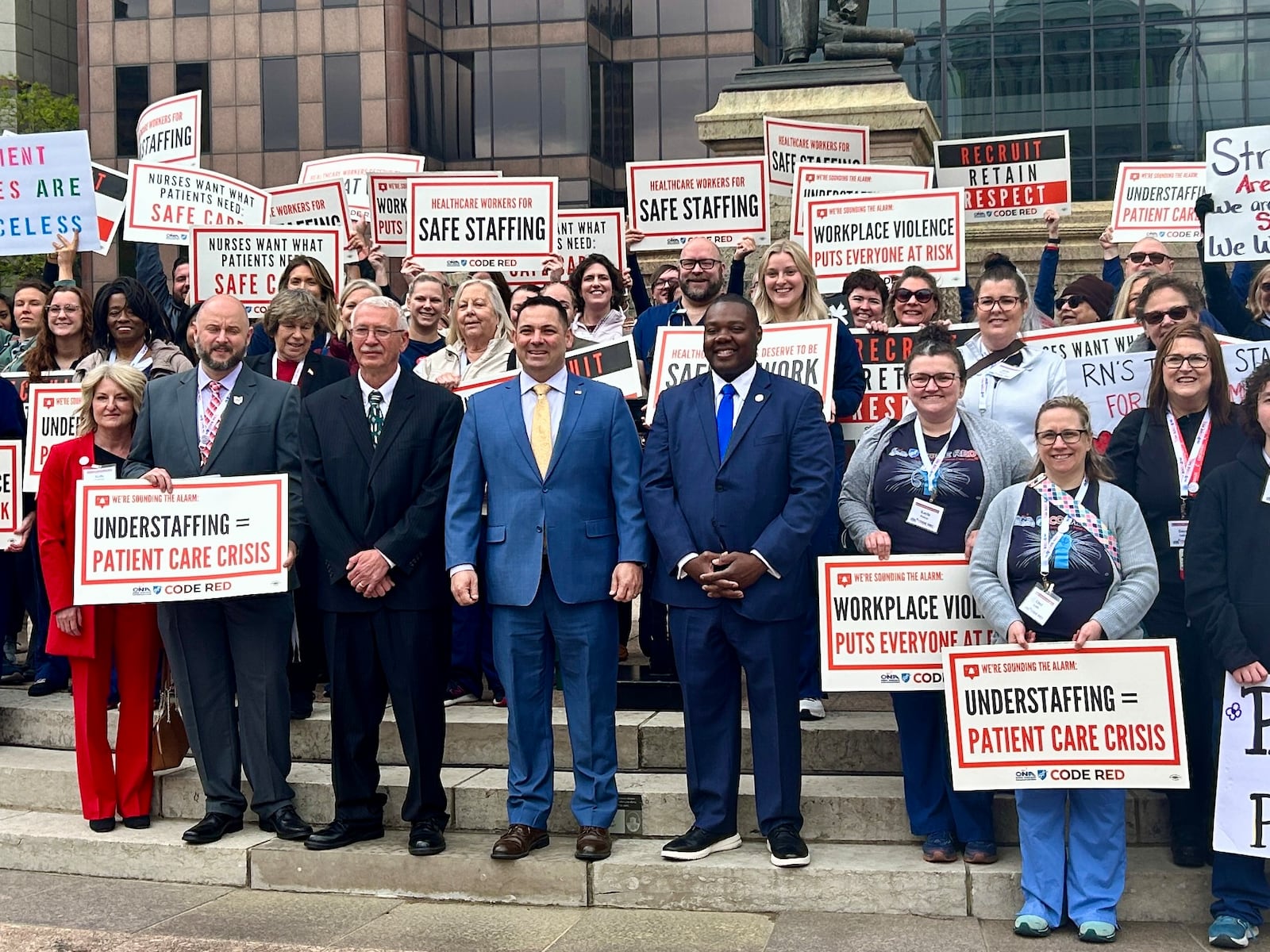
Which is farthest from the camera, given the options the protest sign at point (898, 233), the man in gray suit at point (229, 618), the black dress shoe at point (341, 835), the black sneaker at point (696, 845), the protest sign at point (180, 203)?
the protest sign at point (180, 203)

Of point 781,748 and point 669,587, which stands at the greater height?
point 669,587

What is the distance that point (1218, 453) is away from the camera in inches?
239

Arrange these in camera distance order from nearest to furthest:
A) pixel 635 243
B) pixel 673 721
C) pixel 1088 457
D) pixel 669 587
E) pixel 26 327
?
1. pixel 1088 457
2. pixel 669 587
3. pixel 673 721
4. pixel 26 327
5. pixel 635 243

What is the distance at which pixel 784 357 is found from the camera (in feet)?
24.3

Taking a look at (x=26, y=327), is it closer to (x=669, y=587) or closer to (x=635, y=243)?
(x=635, y=243)

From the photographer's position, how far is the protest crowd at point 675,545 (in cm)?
584

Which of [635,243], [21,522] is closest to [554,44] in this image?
[635,243]

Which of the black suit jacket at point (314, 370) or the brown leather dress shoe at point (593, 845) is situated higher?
the black suit jacket at point (314, 370)

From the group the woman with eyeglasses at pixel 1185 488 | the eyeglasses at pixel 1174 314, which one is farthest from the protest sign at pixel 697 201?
the woman with eyeglasses at pixel 1185 488

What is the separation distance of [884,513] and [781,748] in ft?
3.65

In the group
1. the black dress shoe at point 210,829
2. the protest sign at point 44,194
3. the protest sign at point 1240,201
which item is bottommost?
the black dress shoe at point 210,829

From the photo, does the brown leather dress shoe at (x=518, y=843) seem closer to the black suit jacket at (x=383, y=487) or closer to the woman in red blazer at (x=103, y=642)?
the black suit jacket at (x=383, y=487)

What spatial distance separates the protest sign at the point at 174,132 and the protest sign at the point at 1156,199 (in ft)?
23.9

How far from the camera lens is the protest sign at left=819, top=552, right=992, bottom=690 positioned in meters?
6.22
